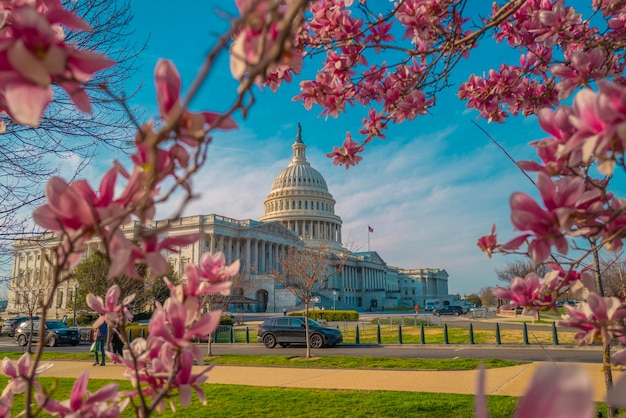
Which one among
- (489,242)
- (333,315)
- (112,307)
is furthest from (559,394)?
(333,315)

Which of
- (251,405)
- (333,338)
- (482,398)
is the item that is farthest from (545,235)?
(333,338)

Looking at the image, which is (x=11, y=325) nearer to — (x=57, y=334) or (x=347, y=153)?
(x=57, y=334)

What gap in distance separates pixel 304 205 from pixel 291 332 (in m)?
84.9

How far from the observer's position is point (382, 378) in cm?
1171

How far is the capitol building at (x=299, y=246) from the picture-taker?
2867 inches

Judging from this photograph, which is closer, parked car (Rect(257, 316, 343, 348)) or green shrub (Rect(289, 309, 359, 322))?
parked car (Rect(257, 316, 343, 348))

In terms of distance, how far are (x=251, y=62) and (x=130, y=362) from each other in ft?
5.04

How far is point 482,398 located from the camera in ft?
2.83

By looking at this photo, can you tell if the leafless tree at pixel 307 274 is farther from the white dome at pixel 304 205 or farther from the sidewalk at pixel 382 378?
the white dome at pixel 304 205

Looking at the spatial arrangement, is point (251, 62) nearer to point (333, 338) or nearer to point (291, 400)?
point (291, 400)

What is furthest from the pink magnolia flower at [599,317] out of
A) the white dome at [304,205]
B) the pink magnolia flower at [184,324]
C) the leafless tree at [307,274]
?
the white dome at [304,205]

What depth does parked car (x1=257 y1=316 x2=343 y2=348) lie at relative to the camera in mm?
22312

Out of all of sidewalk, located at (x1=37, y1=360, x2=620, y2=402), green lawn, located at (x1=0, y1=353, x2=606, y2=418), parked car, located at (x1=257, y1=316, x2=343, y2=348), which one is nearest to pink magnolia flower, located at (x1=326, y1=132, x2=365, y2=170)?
green lawn, located at (x1=0, y1=353, x2=606, y2=418)

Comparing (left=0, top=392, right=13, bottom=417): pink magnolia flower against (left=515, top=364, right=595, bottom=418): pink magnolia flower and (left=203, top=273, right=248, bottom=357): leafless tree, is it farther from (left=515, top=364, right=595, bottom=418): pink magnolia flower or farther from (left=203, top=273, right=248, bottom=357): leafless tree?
(left=203, top=273, right=248, bottom=357): leafless tree
